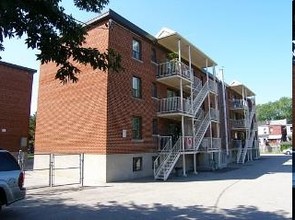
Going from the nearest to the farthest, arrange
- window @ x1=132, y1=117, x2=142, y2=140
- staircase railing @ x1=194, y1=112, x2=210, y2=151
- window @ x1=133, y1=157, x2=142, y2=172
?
1. window @ x1=133, y1=157, x2=142, y2=172
2. window @ x1=132, y1=117, x2=142, y2=140
3. staircase railing @ x1=194, y1=112, x2=210, y2=151

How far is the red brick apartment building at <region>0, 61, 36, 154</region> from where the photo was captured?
1260 inches

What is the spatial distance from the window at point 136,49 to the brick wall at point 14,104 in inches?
597

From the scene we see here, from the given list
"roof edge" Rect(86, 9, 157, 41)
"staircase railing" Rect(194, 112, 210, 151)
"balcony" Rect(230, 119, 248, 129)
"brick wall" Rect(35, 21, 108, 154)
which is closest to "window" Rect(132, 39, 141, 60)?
"roof edge" Rect(86, 9, 157, 41)

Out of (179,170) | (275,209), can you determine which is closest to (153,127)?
(179,170)

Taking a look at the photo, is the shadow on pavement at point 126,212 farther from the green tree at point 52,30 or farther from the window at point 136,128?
the window at point 136,128

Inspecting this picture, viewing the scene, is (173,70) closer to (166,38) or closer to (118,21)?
(166,38)

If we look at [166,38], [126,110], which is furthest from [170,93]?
[126,110]

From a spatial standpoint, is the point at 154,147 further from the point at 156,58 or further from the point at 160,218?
the point at 160,218

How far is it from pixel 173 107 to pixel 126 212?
14.6 meters

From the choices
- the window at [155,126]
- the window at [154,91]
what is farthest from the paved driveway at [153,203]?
the window at [154,91]

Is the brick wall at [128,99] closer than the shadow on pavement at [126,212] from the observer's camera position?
No

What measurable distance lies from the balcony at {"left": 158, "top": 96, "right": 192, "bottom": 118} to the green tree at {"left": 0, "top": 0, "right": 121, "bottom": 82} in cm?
1456

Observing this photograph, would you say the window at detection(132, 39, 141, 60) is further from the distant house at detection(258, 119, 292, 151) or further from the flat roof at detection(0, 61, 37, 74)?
the distant house at detection(258, 119, 292, 151)

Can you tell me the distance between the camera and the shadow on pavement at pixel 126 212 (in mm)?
9836
